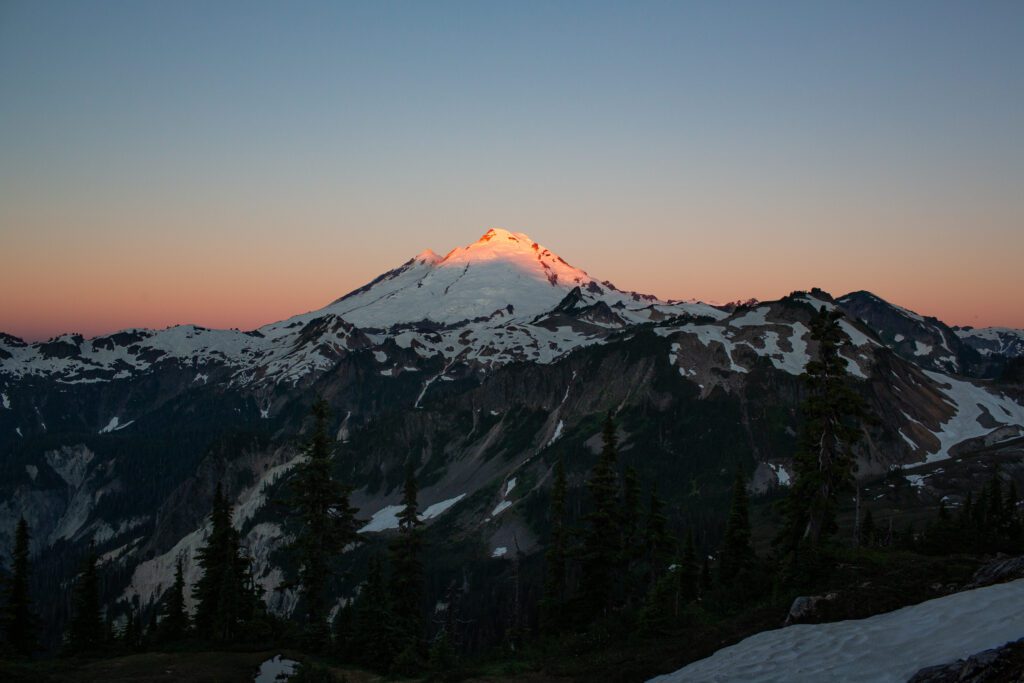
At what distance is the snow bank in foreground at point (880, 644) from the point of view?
17125 millimetres

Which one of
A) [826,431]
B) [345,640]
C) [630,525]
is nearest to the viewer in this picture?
[826,431]

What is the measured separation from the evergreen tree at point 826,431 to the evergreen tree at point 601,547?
12.6m

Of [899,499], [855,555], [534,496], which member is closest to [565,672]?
[855,555]

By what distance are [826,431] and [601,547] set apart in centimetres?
1668

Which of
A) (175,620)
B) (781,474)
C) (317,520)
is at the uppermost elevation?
(317,520)

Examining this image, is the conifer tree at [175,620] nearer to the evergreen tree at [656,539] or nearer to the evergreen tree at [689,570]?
the evergreen tree at [656,539]

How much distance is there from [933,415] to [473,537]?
12208 centimetres

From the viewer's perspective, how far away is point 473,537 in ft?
595

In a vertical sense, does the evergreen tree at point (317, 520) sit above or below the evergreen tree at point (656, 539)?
above

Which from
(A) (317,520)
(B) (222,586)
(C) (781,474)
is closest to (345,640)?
(A) (317,520)

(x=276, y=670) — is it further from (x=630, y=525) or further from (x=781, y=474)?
(x=781, y=474)

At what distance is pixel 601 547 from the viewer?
46.8 m

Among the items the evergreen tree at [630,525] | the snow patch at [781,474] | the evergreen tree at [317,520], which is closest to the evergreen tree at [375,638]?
the evergreen tree at [317,520]

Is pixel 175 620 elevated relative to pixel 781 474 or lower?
lower
